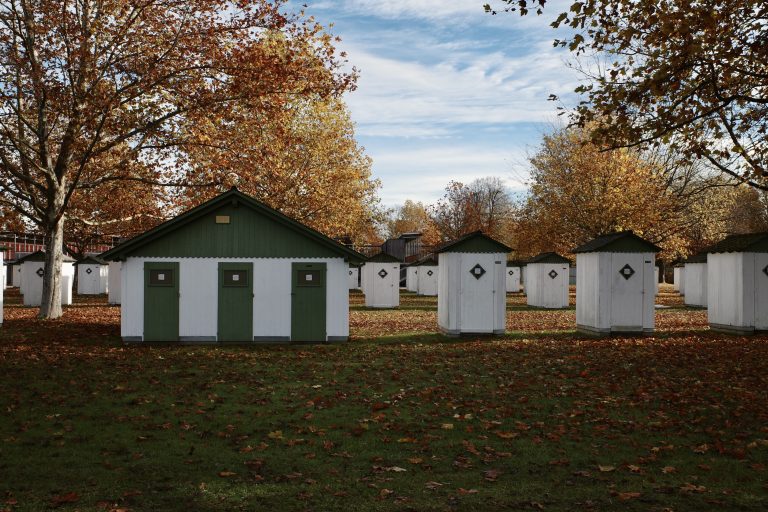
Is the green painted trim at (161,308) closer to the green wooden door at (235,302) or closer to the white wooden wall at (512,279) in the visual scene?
the green wooden door at (235,302)

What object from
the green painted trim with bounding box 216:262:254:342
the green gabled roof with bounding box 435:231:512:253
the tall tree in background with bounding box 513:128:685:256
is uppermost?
the tall tree in background with bounding box 513:128:685:256

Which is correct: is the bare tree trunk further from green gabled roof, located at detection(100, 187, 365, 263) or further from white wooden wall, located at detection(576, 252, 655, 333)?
white wooden wall, located at detection(576, 252, 655, 333)

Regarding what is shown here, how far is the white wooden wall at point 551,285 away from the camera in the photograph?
3447cm

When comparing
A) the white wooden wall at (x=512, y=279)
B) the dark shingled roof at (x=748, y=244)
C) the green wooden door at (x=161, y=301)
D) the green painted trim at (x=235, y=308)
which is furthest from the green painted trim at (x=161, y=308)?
the white wooden wall at (x=512, y=279)

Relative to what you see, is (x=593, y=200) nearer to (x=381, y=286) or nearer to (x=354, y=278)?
(x=381, y=286)

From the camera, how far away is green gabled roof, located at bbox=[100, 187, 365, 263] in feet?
60.3

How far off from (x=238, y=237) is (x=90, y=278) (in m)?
31.7

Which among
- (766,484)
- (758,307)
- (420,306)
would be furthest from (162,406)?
(420,306)

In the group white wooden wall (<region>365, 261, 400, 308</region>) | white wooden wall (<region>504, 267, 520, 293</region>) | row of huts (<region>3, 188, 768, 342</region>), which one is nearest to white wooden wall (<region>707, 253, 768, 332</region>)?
row of huts (<region>3, 188, 768, 342</region>)

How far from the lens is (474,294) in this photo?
20062 mm

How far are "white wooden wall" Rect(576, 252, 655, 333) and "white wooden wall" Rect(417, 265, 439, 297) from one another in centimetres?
2515

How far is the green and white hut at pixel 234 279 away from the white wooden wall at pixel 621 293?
732 cm

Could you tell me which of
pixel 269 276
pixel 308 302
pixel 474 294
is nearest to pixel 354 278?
pixel 474 294

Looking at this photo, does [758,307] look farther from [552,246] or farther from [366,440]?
[552,246]
